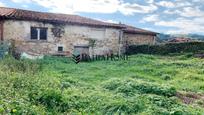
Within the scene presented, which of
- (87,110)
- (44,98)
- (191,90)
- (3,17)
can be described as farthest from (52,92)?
(3,17)

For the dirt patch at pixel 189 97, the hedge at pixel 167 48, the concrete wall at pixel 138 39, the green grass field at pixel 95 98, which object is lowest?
the dirt patch at pixel 189 97

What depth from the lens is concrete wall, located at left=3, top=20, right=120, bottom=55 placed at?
21.1 m

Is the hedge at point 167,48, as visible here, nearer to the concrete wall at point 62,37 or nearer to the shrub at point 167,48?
the shrub at point 167,48

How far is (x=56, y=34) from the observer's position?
74.5 ft

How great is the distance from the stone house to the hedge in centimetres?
170

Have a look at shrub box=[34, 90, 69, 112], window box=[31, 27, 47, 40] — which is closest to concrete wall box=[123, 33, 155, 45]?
window box=[31, 27, 47, 40]

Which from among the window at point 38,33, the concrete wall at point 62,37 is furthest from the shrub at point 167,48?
the window at point 38,33

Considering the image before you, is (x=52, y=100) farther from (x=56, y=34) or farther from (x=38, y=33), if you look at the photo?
(x=56, y=34)

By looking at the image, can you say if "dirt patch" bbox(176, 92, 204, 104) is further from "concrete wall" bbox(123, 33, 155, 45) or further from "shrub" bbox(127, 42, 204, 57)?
"concrete wall" bbox(123, 33, 155, 45)

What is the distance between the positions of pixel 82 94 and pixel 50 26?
47.2 feet

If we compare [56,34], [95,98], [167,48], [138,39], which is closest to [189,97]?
[95,98]

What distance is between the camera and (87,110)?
737cm

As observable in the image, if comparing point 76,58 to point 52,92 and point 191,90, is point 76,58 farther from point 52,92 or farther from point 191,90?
point 52,92

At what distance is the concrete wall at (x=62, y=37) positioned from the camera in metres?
21.1
